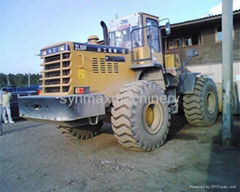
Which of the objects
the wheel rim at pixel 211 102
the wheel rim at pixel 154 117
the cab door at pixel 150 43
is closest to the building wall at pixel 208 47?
the wheel rim at pixel 211 102

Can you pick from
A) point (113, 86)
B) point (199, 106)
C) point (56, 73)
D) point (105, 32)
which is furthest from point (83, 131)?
point (199, 106)

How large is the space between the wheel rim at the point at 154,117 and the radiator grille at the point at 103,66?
3.77 ft

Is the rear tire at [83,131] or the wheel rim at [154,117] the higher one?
the wheel rim at [154,117]

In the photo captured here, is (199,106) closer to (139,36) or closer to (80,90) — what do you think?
(139,36)

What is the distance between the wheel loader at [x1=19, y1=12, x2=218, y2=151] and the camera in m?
4.04

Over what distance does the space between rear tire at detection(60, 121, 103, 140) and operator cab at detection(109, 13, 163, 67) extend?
223 cm

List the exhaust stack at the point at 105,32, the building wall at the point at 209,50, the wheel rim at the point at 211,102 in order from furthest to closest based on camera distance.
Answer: the building wall at the point at 209,50 < the wheel rim at the point at 211,102 < the exhaust stack at the point at 105,32

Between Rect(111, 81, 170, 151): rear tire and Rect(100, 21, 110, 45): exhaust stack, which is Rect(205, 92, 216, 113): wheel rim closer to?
Rect(111, 81, 170, 151): rear tire

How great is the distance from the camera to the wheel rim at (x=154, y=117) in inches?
186

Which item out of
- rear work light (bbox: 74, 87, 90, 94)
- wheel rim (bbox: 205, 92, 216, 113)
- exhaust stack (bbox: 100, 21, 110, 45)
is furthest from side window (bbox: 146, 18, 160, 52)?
wheel rim (bbox: 205, 92, 216, 113)

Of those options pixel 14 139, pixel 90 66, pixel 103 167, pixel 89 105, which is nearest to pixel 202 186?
pixel 103 167

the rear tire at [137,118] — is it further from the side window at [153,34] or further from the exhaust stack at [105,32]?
the exhaust stack at [105,32]

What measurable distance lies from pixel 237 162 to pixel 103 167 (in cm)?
241

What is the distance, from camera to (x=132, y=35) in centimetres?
540
